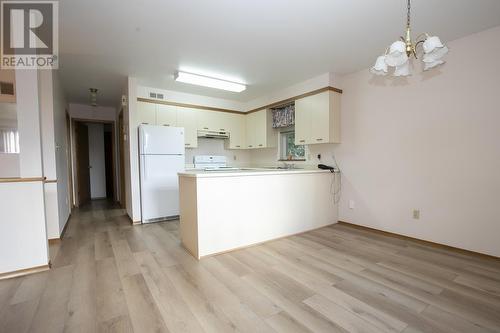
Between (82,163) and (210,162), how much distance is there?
3307 millimetres

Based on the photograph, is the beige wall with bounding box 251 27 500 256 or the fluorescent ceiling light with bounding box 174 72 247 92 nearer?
the beige wall with bounding box 251 27 500 256

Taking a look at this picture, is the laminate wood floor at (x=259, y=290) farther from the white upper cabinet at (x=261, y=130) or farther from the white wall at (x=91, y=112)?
the white wall at (x=91, y=112)

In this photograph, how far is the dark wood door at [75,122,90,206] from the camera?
211 inches

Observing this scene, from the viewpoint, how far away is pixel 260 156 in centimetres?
531

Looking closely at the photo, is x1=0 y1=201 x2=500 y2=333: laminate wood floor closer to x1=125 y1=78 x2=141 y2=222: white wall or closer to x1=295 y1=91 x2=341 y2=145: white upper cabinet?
x1=125 y1=78 x2=141 y2=222: white wall

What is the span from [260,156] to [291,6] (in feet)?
11.5

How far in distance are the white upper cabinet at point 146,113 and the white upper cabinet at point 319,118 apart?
261 cm

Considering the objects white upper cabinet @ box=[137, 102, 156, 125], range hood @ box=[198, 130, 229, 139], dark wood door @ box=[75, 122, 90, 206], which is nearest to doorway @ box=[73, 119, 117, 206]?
dark wood door @ box=[75, 122, 90, 206]

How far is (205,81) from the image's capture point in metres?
3.62

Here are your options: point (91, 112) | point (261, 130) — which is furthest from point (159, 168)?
point (91, 112)

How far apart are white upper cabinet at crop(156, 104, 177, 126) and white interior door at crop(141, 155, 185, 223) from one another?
2.46 feet

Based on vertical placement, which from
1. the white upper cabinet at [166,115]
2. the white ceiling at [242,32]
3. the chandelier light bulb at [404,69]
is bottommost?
the chandelier light bulb at [404,69]

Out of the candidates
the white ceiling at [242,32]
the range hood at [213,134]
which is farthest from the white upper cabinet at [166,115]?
the white ceiling at [242,32]

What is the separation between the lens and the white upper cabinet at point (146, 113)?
402cm
